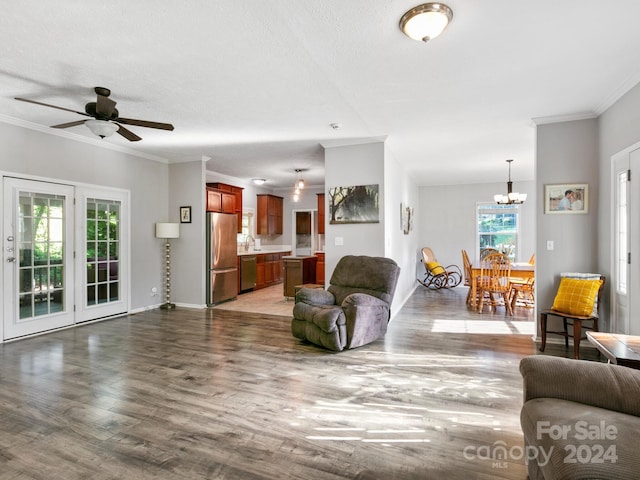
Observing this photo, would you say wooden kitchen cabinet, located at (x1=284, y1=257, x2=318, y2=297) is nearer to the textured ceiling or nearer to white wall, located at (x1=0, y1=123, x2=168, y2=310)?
white wall, located at (x1=0, y1=123, x2=168, y2=310)

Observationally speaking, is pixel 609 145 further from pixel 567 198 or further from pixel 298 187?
pixel 298 187

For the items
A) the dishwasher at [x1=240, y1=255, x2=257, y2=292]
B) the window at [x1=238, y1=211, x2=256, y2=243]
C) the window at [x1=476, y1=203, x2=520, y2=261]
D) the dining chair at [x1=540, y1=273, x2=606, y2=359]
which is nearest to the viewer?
the dining chair at [x1=540, y1=273, x2=606, y2=359]

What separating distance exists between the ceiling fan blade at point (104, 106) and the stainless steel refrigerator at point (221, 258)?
9.83 ft

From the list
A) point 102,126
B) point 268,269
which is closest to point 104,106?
point 102,126

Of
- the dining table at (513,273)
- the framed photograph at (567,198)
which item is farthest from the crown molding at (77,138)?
the framed photograph at (567,198)

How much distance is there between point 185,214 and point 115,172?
1.25 m

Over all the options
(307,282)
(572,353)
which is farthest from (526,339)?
(307,282)

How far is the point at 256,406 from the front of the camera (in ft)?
8.16

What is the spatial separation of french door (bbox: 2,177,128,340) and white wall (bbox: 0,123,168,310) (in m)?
0.16

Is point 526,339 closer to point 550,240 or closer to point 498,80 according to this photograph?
point 550,240

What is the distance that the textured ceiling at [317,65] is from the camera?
85.4 inches

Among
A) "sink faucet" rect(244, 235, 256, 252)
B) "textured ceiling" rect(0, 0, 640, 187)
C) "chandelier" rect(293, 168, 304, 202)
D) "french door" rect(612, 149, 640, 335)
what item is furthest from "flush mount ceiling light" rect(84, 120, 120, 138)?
"sink faucet" rect(244, 235, 256, 252)

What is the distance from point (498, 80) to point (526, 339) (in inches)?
116

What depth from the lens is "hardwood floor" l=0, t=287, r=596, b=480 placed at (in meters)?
1.85
